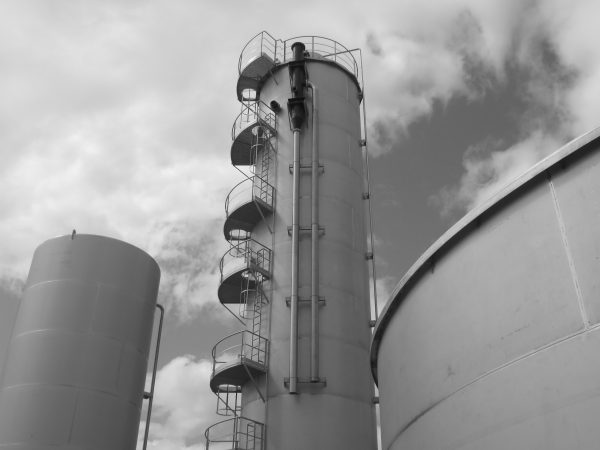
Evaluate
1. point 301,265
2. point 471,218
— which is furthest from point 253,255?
point 471,218

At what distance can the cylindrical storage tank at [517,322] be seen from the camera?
7008 millimetres

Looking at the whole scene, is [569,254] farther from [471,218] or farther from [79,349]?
[79,349]

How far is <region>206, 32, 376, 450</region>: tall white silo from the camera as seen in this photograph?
18922 millimetres

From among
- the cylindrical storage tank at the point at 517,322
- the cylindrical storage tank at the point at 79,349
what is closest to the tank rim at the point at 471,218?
the cylindrical storage tank at the point at 517,322

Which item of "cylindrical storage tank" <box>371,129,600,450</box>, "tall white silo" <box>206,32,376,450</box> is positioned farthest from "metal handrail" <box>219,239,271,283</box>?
"cylindrical storage tank" <box>371,129,600,450</box>

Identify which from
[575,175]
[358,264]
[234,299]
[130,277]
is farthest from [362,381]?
[575,175]

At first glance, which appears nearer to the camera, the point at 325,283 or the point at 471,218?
the point at 471,218

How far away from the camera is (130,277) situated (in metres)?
17.8

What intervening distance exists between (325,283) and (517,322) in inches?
513

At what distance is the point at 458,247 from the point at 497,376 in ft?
7.42

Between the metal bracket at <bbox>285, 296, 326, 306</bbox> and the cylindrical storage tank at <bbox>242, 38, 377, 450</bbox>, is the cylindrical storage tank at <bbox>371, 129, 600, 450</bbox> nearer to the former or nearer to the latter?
the cylindrical storage tank at <bbox>242, 38, 377, 450</bbox>

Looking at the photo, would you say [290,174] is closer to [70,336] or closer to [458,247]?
[70,336]

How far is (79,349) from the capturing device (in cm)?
1602

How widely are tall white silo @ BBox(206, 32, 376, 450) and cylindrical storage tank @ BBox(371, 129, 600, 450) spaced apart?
8758 millimetres
